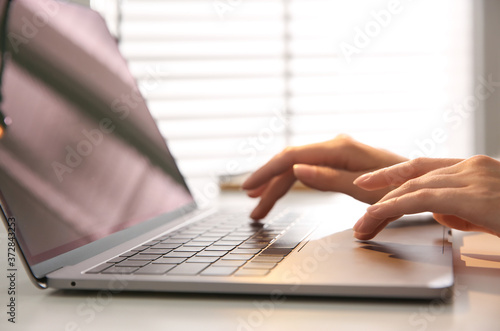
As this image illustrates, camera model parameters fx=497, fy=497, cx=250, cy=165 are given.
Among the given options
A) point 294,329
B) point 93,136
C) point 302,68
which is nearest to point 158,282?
point 294,329

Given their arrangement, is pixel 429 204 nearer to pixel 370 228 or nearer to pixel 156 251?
pixel 370 228

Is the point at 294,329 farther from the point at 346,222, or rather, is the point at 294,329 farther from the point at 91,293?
the point at 346,222

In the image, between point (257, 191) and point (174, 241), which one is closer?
point (174, 241)

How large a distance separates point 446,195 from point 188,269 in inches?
11.0

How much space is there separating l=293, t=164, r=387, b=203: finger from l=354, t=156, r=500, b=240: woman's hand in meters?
0.18

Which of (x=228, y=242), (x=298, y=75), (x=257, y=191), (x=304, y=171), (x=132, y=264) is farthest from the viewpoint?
(x=298, y=75)

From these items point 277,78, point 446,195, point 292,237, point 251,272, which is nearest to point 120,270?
point 251,272

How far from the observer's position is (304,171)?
796 mm

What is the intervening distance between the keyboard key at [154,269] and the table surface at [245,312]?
2 cm

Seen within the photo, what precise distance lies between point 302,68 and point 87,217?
183 centimetres

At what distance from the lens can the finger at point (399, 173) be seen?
2.01ft

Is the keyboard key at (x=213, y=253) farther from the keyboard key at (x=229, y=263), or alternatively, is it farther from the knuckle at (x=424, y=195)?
the knuckle at (x=424, y=195)

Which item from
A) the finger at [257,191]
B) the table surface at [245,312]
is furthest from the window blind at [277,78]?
the table surface at [245,312]

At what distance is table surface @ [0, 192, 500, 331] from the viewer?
0.36 meters
